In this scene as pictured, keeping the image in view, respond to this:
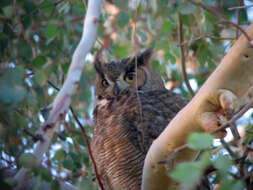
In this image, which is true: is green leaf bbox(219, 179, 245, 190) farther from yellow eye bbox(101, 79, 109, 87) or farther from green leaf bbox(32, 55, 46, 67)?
yellow eye bbox(101, 79, 109, 87)

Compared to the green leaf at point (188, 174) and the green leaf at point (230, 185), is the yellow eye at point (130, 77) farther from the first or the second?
the green leaf at point (188, 174)

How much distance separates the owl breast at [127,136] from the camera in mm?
2100

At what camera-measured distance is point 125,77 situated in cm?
264

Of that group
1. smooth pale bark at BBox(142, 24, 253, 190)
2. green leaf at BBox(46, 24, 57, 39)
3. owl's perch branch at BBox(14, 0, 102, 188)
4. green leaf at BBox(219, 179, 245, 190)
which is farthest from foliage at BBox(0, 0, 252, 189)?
green leaf at BBox(219, 179, 245, 190)

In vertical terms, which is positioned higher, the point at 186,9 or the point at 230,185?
the point at 186,9

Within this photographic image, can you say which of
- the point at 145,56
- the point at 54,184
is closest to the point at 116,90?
the point at 145,56

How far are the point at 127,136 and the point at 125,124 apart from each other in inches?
3.1

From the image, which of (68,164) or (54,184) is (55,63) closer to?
(68,164)

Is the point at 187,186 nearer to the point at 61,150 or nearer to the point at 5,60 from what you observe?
the point at 61,150

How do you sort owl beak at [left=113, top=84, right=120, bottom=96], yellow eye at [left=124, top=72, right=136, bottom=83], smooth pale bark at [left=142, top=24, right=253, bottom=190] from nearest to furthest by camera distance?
smooth pale bark at [left=142, top=24, right=253, bottom=190] < owl beak at [left=113, top=84, right=120, bottom=96] < yellow eye at [left=124, top=72, right=136, bottom=83]

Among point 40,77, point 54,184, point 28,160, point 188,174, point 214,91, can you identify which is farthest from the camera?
point 40,77

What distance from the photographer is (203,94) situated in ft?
4.12

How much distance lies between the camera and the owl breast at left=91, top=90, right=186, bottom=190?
2.10 m

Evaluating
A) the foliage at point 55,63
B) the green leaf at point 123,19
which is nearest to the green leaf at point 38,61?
the foliage at point 55,63
